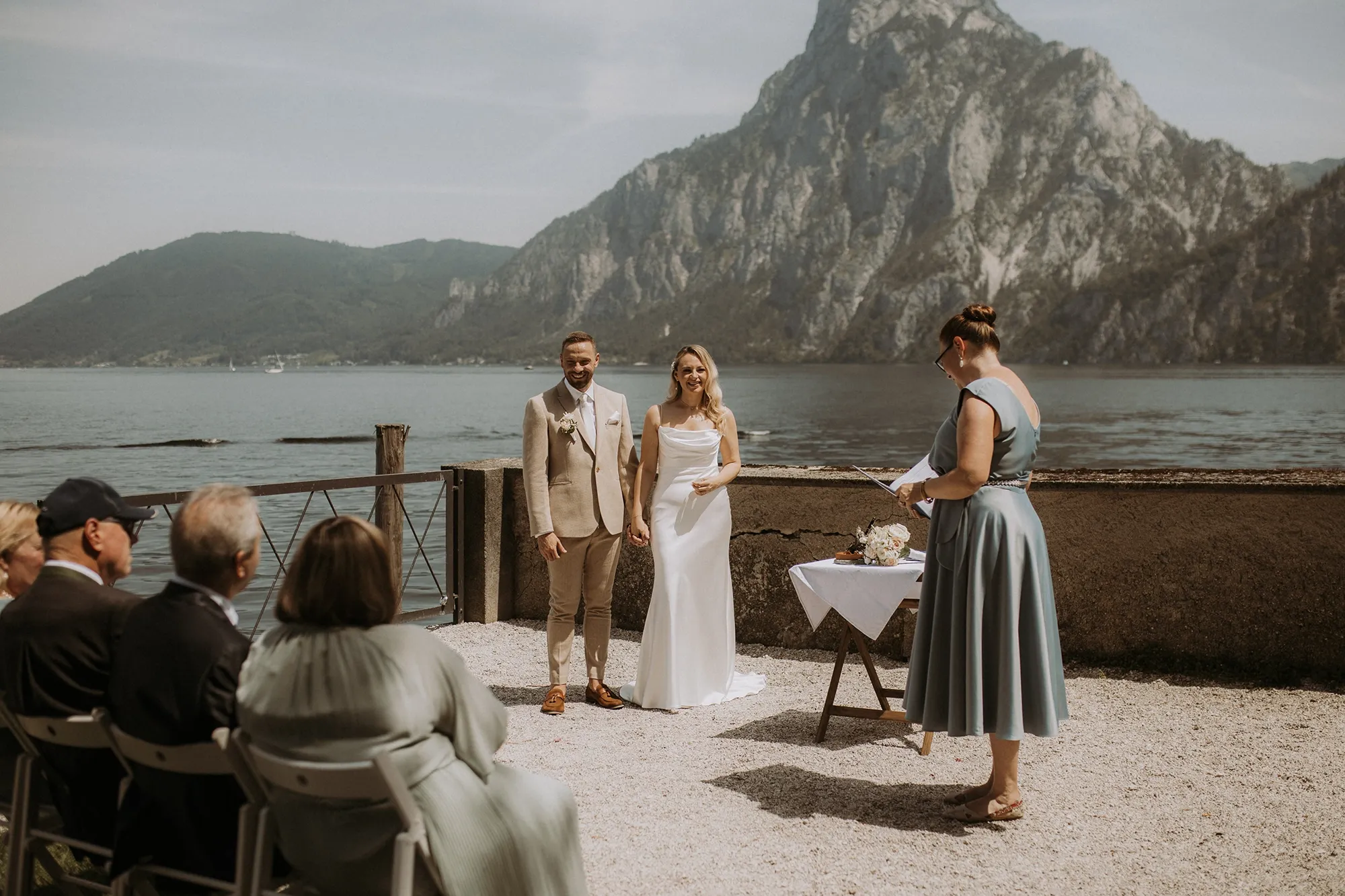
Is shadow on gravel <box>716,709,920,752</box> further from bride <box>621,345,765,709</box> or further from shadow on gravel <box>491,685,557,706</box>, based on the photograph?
shadow on gravel <box>491,685,557,706</box>

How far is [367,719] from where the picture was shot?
111 inches

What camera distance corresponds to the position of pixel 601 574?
690cm

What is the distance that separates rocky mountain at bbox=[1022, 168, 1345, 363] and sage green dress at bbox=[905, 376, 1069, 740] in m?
186

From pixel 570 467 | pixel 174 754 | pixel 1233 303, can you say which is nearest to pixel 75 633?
pixel 174 754

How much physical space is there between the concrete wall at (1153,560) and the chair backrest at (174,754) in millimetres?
5589

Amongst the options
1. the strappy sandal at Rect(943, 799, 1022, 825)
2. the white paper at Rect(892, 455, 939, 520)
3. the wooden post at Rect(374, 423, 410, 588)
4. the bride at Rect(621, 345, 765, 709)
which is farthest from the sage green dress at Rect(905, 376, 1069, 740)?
the wooden post at Rect(374, 423, 410, 588)

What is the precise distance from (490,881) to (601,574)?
12.8 ft

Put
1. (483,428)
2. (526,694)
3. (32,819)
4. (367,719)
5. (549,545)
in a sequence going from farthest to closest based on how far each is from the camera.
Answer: (483,428), (526,694), (549,545), (32,819), (367,719)

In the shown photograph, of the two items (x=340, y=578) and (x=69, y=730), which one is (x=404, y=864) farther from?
(x=69, y=730)

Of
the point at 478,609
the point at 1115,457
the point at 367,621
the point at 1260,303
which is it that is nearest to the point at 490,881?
the point at 367,621

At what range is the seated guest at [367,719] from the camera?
2828 mm

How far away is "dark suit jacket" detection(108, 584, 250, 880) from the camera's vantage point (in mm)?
2990

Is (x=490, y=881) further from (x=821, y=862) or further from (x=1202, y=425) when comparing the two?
(x=1202, y=425)

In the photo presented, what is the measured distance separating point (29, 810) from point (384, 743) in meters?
1.28
